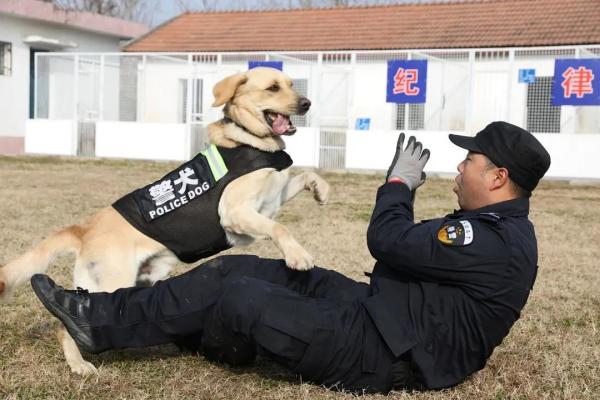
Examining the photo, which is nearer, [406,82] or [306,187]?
[306,187]

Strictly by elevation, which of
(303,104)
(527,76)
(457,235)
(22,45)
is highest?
(22,45)

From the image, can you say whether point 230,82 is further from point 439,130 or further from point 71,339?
point 439,130

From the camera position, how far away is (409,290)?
2949mm

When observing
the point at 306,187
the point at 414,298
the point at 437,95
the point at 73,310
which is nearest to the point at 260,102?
the point at 306,187

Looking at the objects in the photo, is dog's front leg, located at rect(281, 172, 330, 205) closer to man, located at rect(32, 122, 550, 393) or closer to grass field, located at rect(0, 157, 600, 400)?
grass field, located at rect(0, 157, 600, 400)

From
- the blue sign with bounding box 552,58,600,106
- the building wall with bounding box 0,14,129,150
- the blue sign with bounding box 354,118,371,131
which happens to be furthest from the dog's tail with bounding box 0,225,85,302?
the building wall with bounding box 0,14,129,150

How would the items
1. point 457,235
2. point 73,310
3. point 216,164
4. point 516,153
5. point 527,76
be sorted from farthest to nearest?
point 527,76 → point 216,164 → point 73,310 → point 516,153 → point 457,235

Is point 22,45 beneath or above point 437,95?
above

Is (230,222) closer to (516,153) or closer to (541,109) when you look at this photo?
(516,153)

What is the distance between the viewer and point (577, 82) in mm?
15297

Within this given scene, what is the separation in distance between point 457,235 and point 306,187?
1697mm

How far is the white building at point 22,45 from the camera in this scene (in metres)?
23.1

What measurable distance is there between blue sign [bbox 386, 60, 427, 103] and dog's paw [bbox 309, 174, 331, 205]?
12699 millimetres

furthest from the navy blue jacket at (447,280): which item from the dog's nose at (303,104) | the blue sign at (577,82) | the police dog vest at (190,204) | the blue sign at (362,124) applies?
the blue sign at (362,124)
